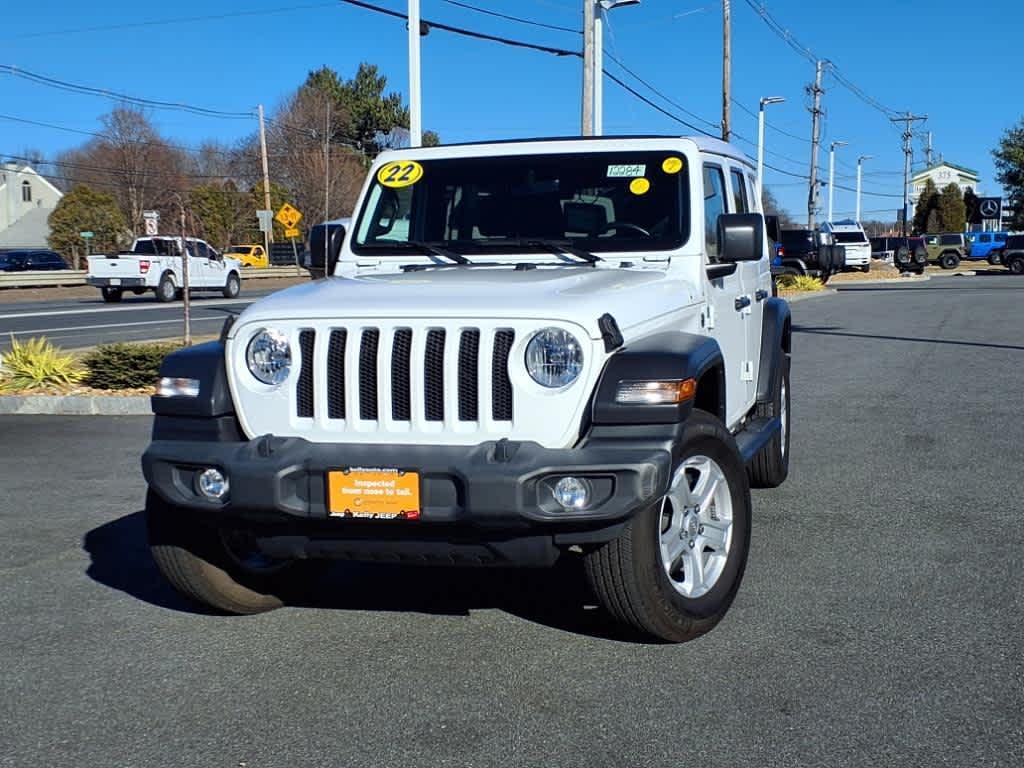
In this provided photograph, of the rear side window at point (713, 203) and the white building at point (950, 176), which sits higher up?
the white building at point (950, 176)

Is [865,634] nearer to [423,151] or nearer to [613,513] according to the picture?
[613,513]

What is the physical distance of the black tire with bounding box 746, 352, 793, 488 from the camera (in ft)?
23.1

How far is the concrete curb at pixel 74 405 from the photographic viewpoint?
1161 cm

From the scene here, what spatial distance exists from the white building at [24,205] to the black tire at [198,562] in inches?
3795

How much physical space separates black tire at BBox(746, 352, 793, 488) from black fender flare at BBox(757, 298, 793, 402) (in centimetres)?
6

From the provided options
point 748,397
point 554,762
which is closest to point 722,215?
point 748,397

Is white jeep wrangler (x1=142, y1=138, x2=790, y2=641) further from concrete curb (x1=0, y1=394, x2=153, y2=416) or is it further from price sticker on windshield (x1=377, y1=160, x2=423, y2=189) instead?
concrete curb (x1=0, y1=394, x2=153, y2=416)

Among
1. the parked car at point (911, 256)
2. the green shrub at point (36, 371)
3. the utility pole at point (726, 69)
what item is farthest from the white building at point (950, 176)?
the green shrub at point (36, 371)

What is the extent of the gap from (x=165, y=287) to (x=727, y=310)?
30260 millimetres

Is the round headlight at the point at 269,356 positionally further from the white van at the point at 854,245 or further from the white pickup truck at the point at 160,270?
the white van at the point at 854,245

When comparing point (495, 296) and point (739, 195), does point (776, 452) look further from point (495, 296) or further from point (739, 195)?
point (495, 296)

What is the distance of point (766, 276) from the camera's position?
7391 mm

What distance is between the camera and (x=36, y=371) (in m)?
12.4

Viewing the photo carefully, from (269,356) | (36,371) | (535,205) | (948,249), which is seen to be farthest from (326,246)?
(948,249)
